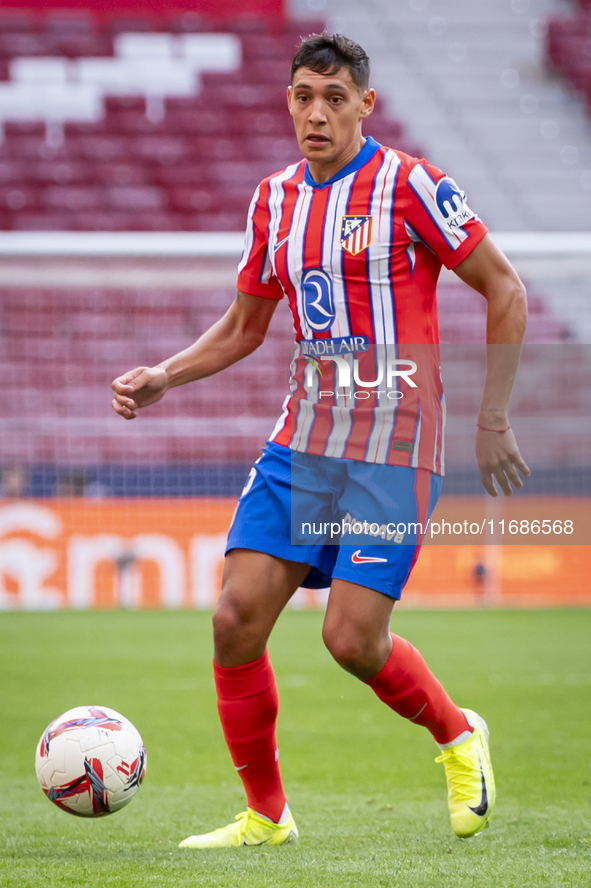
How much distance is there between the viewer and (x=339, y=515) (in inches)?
123

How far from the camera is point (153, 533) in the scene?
10750 mm

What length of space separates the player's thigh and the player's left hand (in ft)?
2.06

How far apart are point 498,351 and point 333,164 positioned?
73 centimetres

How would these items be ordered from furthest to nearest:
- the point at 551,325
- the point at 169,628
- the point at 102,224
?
the point at 102,224
the point at 551,325
the point at 169,628

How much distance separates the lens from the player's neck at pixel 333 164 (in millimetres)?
3141

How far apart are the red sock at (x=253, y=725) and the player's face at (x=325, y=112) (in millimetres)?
1478

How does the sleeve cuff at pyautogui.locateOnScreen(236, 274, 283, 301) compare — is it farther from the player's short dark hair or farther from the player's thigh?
the player's thigh

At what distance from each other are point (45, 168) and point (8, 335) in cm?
616

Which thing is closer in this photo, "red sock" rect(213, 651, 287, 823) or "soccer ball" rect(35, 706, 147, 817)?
"soccer ball" rect(35, 706, 147, 817)

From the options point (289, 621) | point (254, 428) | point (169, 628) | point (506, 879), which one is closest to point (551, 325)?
point (254, 428)

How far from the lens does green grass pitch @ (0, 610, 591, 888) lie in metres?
2.72

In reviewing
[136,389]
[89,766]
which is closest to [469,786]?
[89,766]

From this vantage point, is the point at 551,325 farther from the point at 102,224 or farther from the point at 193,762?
the point at 193,762

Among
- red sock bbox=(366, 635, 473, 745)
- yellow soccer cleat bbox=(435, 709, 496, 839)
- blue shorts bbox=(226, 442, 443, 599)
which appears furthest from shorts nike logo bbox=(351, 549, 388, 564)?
yellow soccer cleat bbox=(435, 709, 496, 839)
